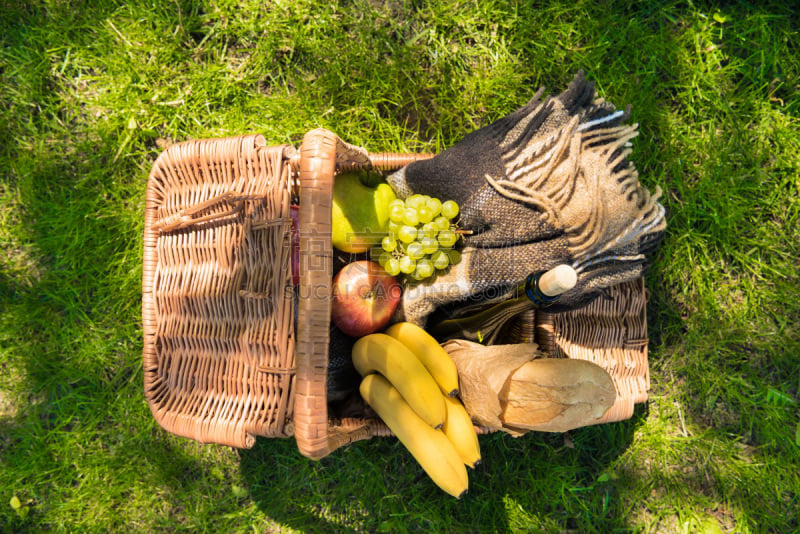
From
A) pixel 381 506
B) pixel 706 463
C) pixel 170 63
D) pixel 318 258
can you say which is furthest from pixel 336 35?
pixel 706 463

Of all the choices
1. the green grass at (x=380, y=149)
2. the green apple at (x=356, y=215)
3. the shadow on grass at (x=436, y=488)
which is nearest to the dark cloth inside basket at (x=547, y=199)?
the green apple at (x=356, y=215)

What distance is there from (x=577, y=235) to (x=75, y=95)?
80.8 inches

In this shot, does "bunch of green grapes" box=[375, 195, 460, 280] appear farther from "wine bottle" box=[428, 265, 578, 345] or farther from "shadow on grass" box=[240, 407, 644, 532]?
"shadow on grass" box=[240, 407, 644, 532]

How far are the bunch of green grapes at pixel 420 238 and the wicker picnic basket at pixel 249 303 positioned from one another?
0.71ft

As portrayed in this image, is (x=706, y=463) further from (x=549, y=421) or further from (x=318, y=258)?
(x=318, y=258)

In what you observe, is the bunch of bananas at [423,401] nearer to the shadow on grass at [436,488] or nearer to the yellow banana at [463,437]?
the yellow banana at [463,437]

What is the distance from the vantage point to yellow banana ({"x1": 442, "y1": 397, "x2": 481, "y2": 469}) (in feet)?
3.64

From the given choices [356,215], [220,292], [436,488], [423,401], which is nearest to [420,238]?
[356,215]

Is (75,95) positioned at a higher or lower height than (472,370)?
higher

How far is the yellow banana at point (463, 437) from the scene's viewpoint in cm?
111

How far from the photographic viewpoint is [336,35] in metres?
1.79

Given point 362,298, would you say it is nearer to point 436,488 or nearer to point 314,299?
point 314,299

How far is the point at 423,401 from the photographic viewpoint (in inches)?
41.1

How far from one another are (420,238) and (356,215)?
0.21 meters
